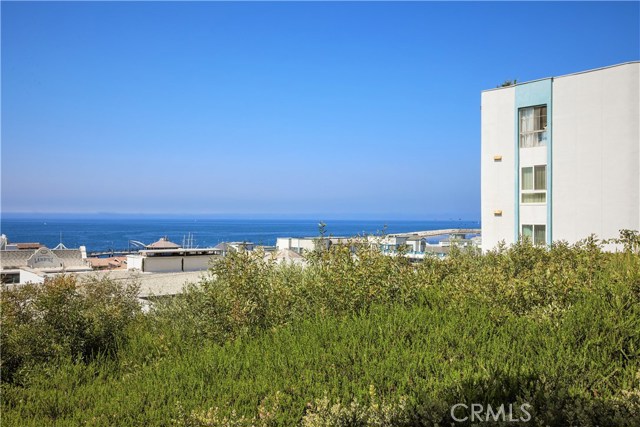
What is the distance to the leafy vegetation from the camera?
359 cm

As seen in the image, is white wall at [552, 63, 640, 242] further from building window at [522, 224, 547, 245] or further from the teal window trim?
building window at [522, 224, 547, 245]

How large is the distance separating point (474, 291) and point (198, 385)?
3339 mm

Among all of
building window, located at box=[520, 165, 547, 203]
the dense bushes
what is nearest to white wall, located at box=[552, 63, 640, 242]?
building window, located at box=[520, 165, 547, 203]

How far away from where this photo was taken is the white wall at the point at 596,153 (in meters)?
17.0

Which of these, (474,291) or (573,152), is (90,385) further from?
(573,152)

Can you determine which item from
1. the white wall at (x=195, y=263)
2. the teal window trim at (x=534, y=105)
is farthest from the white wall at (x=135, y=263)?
the teal window trim at (x=534, y=105)

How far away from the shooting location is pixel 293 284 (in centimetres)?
747

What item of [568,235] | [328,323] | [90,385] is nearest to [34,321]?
[90,385]

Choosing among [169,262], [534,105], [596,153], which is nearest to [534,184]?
[596,153]

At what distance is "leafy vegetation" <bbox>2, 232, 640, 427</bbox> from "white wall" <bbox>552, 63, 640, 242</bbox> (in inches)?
413

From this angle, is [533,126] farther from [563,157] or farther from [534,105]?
[563,157]

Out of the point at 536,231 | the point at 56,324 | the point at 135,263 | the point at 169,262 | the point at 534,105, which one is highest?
the point at 534,105

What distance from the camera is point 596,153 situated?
17.7 metres

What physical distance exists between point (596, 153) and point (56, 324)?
1730 centimetres
